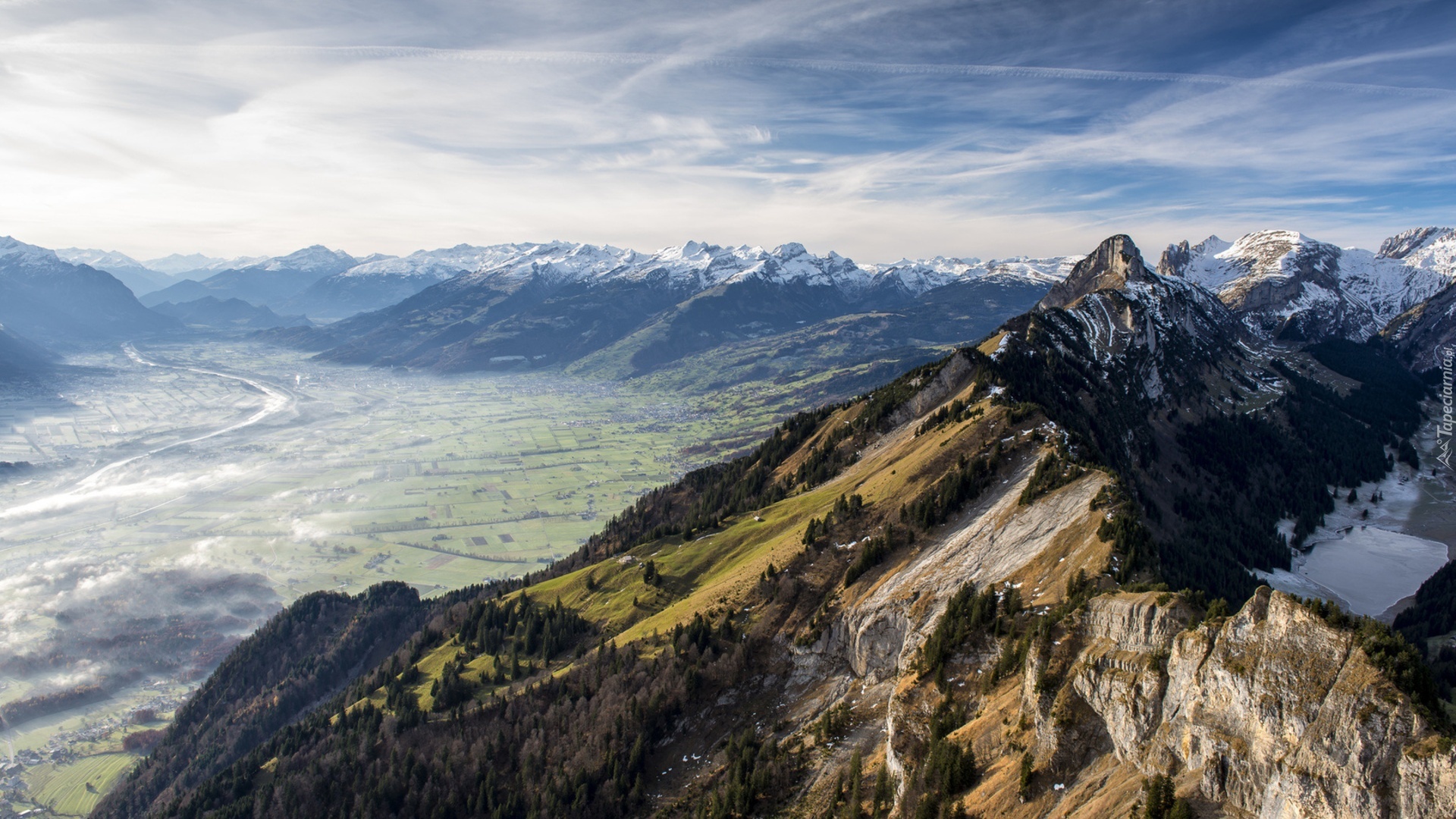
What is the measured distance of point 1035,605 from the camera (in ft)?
224

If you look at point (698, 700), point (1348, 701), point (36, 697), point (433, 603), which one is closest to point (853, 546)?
point (698, 700)

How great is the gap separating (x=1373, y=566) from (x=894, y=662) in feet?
531

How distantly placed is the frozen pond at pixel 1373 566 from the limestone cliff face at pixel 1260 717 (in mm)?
138887

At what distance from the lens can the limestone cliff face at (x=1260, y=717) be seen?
31812 millimetres

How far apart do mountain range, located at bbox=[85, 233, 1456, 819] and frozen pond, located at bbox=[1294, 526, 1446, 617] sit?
7.44 metres

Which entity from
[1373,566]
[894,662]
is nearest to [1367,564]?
[1373,566]

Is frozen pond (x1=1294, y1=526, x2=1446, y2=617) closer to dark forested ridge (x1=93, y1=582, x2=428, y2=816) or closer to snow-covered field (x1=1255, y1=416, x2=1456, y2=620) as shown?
snow-covered field (x1=1255, y1=416, x2=1456, y2=620)

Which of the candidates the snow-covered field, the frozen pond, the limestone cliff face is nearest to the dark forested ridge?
the limestone cliff face

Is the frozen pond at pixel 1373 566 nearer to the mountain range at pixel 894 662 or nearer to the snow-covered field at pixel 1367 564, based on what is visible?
the snow-covered field at pixel 1367 564

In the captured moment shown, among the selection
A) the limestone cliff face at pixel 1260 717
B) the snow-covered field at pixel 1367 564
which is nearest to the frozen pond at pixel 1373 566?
the snow-covered field at pixel 1367 564

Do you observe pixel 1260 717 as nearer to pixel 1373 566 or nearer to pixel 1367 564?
pixel 1373 566

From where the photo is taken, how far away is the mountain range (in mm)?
38000

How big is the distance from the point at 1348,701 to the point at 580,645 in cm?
10886

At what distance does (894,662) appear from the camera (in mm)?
82688
